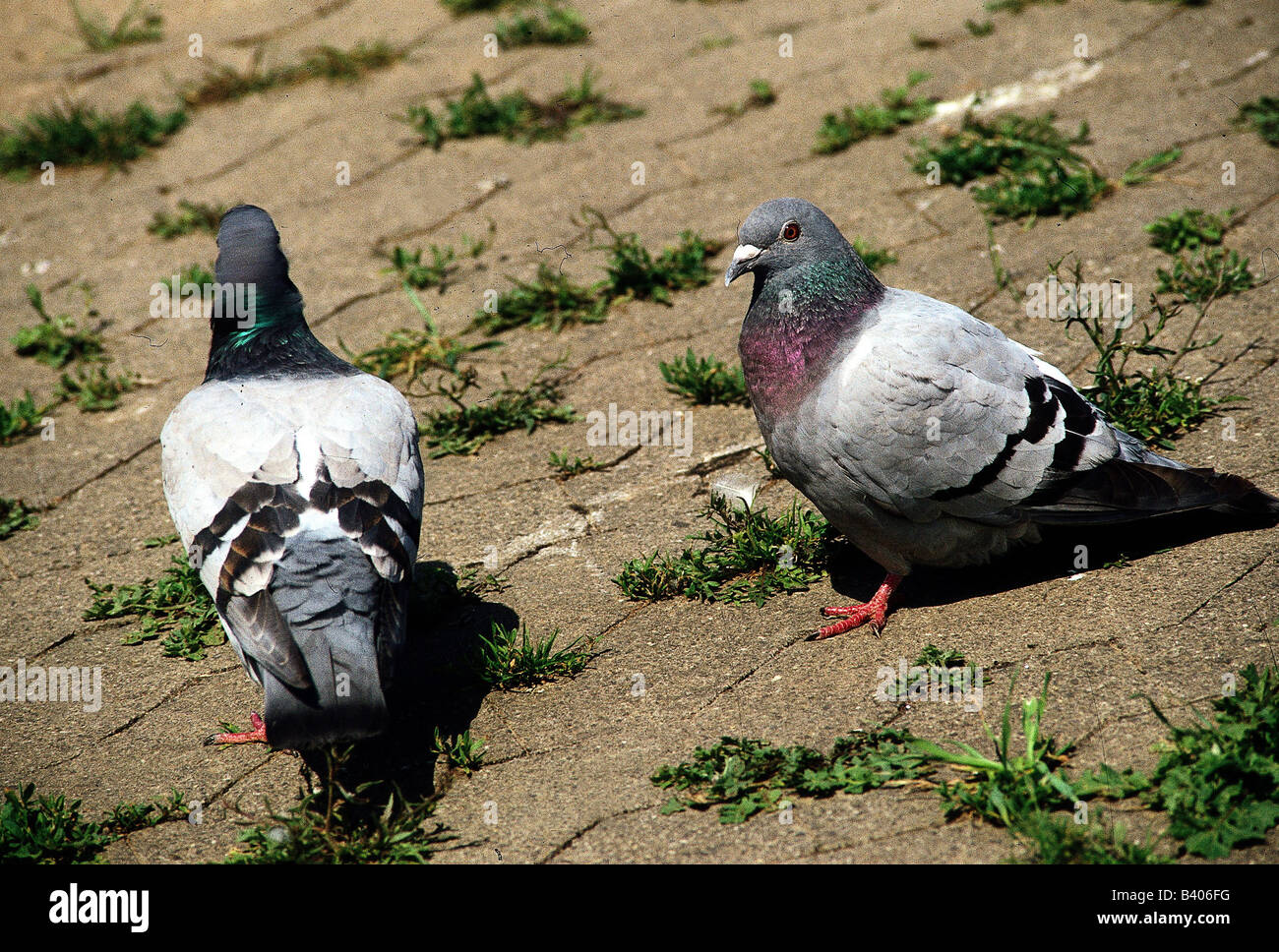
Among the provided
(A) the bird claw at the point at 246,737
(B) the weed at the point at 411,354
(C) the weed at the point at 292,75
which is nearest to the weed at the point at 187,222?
(C) the weed at the point at 292,75

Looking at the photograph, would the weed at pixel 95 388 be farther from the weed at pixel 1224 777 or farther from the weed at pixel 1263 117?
the weed at pixel 1263 117

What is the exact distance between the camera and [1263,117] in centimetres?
512

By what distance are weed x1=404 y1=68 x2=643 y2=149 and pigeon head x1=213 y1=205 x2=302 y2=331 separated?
2836 millimetres

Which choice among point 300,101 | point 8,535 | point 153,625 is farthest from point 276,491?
point 300,101

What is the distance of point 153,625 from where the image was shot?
3652mm

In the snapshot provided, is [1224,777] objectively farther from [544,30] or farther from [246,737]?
[544,30]

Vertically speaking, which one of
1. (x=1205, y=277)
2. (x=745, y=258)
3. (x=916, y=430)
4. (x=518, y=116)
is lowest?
(x=916, y=430)

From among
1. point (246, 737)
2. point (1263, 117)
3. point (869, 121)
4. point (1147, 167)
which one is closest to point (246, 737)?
point (246, 737)

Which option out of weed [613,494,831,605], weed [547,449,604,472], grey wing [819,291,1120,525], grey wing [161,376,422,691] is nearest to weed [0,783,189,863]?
grey wing [161,376,422,691]

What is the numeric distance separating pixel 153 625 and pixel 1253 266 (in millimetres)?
4416

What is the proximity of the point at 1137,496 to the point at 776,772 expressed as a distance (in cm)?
134

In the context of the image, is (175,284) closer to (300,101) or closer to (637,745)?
(300,101)

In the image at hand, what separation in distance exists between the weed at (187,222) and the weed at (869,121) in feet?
10.7

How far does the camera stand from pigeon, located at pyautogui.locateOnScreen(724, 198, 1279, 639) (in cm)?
301
